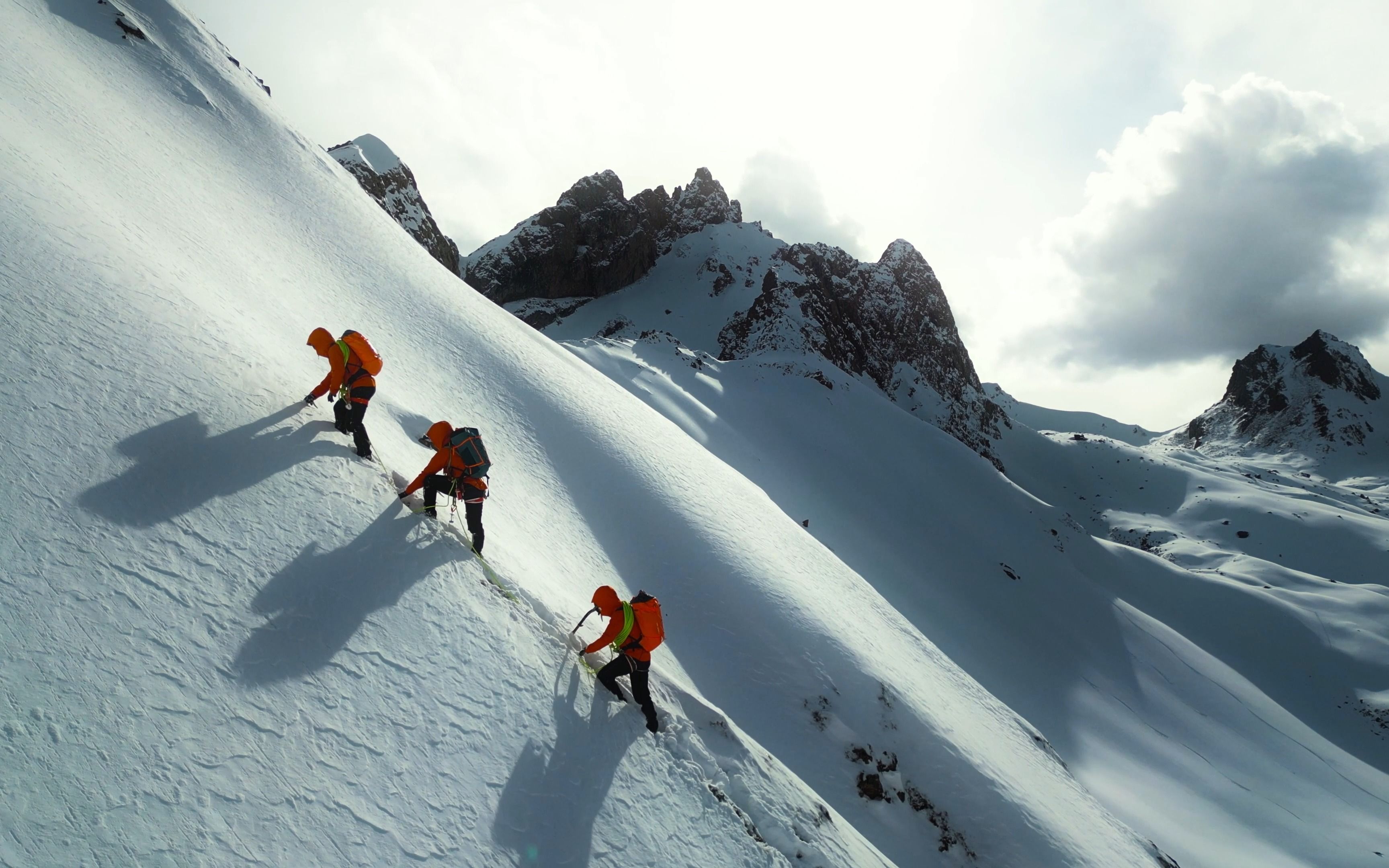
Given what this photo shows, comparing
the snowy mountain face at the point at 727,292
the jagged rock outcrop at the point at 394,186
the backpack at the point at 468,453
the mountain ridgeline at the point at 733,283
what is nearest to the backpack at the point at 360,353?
the backpack at the point at 468,453

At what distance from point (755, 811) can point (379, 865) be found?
5.10 metres

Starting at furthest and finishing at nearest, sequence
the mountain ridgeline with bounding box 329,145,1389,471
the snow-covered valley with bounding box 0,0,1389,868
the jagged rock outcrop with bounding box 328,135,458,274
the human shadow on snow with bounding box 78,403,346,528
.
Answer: the mountain ridgeline with bounding box 329,145,1389,471 < the jagged rock outcrop with bounding box 328,135,458,274 < the human shadow on snow with bounding box 78,403,346,528 < the snow-covered valley with bounding box 0,0,1389,868

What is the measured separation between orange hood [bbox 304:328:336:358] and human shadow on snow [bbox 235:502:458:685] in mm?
2703

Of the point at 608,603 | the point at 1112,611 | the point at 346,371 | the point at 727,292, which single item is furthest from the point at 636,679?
the point at 727,292

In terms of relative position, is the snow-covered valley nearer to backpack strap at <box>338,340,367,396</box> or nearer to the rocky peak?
backpack strap at <box>338,340,367,396</box>

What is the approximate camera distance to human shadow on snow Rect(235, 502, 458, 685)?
20.2 feet

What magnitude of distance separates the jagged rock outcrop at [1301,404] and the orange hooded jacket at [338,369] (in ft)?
727

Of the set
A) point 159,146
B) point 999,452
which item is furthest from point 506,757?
point 999,452

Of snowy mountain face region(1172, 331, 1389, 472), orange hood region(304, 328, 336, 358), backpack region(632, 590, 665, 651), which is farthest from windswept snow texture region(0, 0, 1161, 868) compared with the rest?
snowy mountain face region(1172, 331, 1389, 472)

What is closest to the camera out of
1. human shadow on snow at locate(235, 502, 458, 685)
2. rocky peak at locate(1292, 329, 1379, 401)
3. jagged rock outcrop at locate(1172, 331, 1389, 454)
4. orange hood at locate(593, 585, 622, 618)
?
human shadow on snow at locate(235, 502, 458, 685)

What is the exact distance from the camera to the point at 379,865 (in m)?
5.27

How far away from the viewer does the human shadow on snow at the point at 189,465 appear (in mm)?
6488

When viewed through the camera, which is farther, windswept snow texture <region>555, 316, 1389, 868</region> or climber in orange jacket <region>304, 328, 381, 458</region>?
windswept snow texture <region>555, 316, 1389, 868</region>

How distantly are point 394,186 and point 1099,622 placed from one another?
296 feet
